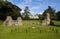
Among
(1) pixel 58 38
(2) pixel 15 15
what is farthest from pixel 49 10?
(1) pixel 58 38

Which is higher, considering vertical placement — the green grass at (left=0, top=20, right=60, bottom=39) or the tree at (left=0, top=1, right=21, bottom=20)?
the tree at (left=0, top=1, right=21, bottom=20)

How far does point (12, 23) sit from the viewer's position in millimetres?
45062

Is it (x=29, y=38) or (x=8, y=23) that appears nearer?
(x=29, y=38)

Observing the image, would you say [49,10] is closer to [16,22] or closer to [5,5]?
[5,5]

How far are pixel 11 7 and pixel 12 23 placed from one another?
21.3 m

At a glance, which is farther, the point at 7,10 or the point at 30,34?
the point at 7,10

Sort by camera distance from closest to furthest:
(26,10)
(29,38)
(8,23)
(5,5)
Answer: (29,38)
(8,23)
(5,5)
(26,10)

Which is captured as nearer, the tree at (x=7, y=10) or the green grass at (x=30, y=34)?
the green grass at (x=30, y=34)

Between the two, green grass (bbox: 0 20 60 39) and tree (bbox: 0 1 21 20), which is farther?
tree (bbox: 0 1 21 20)

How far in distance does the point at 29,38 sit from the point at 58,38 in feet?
10.7

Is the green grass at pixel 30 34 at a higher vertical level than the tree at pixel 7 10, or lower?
lower

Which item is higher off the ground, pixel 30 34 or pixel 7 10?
pixel 7 10

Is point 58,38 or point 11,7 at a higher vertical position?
point 11,7

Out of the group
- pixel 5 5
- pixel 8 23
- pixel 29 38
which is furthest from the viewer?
pixel 5 5
